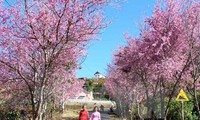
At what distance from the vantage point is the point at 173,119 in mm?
23297

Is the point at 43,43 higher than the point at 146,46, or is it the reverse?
the point at 146,46

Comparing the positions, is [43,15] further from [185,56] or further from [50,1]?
[185,56]

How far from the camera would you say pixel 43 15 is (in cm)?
1145

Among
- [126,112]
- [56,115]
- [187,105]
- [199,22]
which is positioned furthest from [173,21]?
[126,112]

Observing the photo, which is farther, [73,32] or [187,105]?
[187,105]

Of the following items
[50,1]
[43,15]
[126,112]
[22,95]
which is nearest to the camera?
[50,1]

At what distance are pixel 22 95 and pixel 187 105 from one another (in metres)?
9.41

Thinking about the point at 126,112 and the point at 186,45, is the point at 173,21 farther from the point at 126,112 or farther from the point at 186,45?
the point at 126,112

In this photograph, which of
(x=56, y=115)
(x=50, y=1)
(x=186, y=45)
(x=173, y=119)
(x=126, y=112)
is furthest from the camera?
(x=126, y=112)

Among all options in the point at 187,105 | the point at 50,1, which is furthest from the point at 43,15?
the point at 187,105

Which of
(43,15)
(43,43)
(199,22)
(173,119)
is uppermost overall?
(199,22)

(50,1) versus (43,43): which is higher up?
(50,1)

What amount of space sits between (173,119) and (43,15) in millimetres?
14254

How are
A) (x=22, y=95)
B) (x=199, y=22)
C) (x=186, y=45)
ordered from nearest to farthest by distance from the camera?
(x=199, y=22) → (x=186, y=45) → (x=22, y=95)
